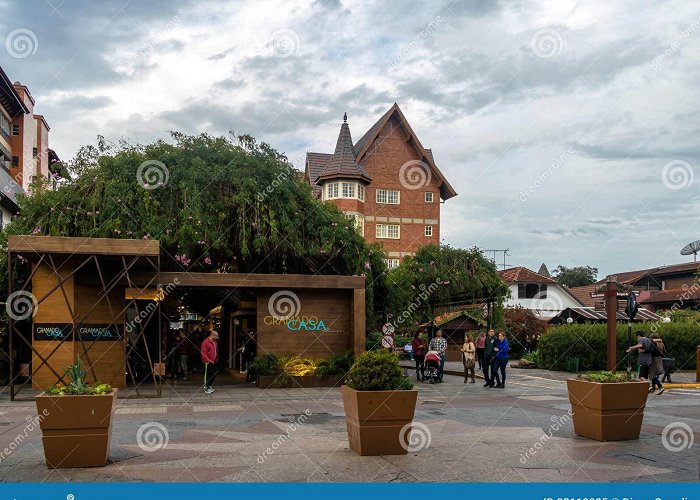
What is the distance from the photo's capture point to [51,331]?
64.3 ft

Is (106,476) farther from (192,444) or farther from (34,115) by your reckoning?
(34,115)

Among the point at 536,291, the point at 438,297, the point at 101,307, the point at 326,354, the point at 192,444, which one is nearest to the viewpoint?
→ the point at 192,444

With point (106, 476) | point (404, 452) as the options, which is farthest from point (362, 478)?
point (106, 476)

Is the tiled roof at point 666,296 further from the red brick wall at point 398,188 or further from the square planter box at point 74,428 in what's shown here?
the square planter box at point 74,428

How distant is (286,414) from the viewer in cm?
1480

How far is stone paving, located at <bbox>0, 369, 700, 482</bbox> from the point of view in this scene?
855 centimetres

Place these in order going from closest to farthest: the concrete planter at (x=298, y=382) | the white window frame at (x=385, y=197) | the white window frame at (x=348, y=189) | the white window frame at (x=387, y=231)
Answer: the concrete planter at (x=298, y=382)
the white window frame at (x=348, y=189)
the white window frame at (x=387, y=231)
the white window frame at (x=385, y=197)

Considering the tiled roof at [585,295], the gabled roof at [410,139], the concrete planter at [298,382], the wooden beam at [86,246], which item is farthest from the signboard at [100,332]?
the tiled roof at [585,295]

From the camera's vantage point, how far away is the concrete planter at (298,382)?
69.3ft

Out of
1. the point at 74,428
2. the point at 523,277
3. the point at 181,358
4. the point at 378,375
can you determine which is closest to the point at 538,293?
the point at 523,277

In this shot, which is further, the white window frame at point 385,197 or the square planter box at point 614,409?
the white window frame at point 385,197

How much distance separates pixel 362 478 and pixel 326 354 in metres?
14.2

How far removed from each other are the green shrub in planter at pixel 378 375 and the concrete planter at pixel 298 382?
38.3 feet

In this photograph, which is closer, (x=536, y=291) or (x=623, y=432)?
(x=623, y=432)
